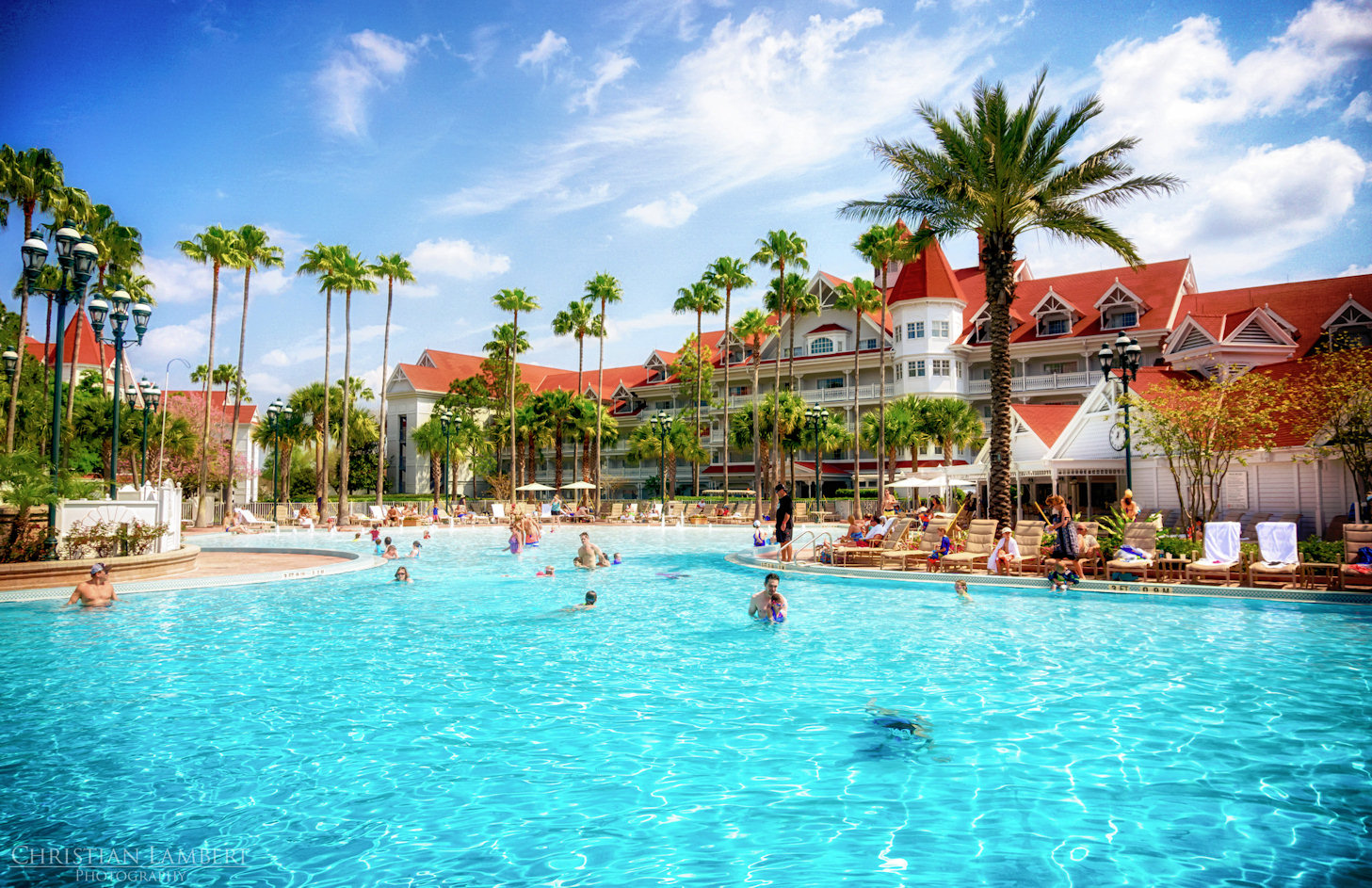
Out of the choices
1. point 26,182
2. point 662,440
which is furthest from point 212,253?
point 662,440

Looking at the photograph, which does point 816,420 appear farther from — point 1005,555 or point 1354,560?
point 1354,560

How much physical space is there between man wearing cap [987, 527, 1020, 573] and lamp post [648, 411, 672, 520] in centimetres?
2822

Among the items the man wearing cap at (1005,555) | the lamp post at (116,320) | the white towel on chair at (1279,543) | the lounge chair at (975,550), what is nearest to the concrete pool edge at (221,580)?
the lamp post at (116,320)

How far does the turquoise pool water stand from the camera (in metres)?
4.89

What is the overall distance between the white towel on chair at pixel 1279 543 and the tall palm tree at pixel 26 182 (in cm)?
3601

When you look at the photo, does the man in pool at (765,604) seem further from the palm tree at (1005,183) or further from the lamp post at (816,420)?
the lamp post at (816,420)

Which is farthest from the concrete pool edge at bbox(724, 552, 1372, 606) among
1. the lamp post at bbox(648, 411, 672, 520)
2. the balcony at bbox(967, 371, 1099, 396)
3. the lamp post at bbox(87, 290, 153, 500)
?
the balcony at bbox(967, 371, 1099, 396)

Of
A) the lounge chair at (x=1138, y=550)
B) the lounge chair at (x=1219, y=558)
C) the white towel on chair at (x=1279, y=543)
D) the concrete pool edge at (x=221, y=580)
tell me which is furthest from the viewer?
the lounge chair at (x=1138, y=550)

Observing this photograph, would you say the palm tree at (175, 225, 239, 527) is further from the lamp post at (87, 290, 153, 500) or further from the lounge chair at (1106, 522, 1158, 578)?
the lounge chair at (1106, 522, 1158, 578)

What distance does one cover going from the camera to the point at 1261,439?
68.9 feet

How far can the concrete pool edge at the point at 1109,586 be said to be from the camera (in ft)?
45.0

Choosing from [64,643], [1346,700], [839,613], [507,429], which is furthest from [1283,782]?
[507,429]

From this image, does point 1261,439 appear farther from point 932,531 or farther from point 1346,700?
point 1346,700

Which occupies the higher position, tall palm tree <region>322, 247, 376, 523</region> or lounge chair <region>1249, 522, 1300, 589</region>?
tall palm tree <region>322, 247, 376, 523</region>
